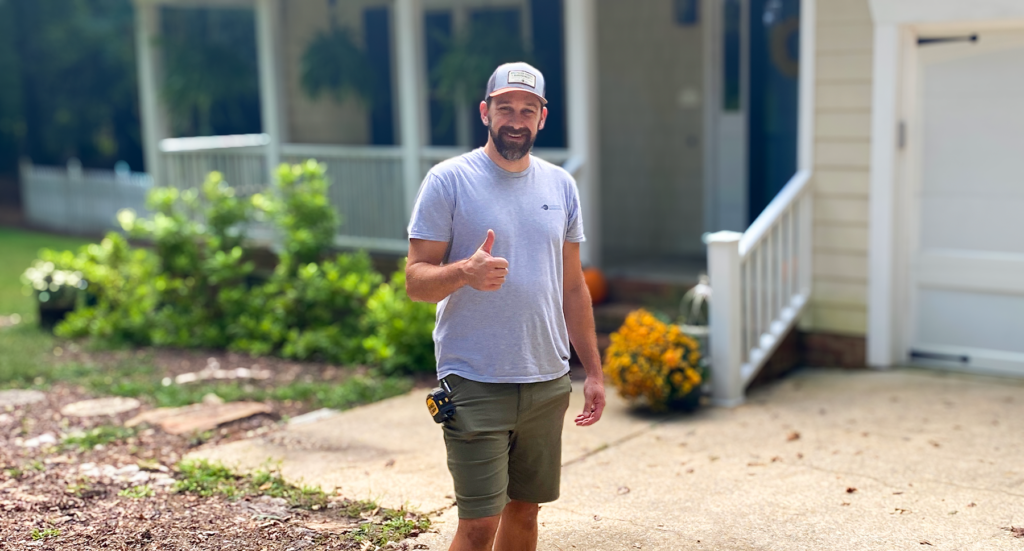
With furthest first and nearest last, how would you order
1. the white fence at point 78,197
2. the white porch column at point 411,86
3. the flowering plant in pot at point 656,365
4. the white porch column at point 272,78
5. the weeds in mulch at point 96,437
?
the white fence at point 78,197 → the white porch column at point 272,78 → the white porch column at point 411,86 → the flowering plant in pot at point 656,365 → the weeds in mulch at point 96,437

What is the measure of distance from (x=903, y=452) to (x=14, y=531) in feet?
12.5

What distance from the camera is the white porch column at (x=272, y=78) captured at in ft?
29.8

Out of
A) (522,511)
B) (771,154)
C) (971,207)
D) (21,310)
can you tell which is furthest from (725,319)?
(21,310)

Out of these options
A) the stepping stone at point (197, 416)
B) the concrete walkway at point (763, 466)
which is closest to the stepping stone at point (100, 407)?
the stepping stone at point (197, 416)

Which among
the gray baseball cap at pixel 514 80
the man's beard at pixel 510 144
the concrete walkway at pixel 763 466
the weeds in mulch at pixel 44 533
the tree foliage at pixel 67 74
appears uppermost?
the tree foliage at pixel 67 74

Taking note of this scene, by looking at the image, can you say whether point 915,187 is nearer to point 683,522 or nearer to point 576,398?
point 576,398

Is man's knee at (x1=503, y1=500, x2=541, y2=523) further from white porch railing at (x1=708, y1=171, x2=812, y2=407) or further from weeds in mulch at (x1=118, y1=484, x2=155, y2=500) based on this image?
white porch railing at (x1=708, y1=171, x2=812, y2=407)

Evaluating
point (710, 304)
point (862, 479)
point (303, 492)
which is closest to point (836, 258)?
point (710, 304)

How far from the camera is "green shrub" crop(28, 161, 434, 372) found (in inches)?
290

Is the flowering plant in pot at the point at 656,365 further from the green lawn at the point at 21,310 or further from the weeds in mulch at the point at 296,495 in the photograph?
the green lawn at the point at 21,310

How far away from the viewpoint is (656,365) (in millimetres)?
5633

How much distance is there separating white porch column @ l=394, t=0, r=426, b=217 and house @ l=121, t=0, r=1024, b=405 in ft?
0.06

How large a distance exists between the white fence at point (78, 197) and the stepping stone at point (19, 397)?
29.0 ft

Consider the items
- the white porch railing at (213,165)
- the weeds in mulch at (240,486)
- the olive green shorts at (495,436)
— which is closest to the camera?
the olive green shorts at (495,436)
